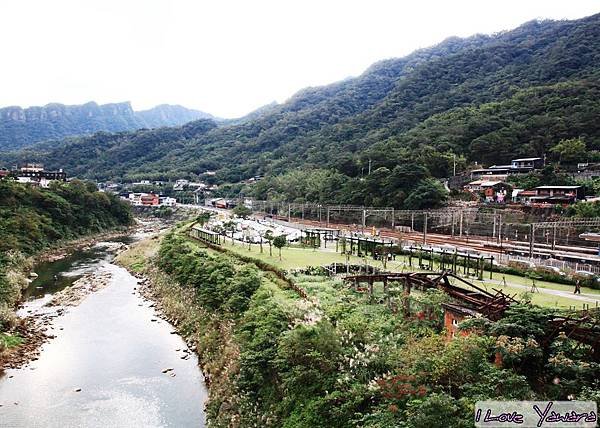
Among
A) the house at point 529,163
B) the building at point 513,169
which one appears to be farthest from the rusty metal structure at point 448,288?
the house at point 529,163

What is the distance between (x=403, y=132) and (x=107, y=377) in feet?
272

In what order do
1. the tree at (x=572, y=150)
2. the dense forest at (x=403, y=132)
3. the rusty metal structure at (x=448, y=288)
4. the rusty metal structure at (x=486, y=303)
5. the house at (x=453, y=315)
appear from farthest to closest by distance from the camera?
1. the dense forest at (x=403, y=132)
2. the tree at (x=572, y=150)
3. the house at (x=453, y=315)
4. the rusty metal structure at (x=448, y=288)
5. the rusty metal structure at (x=486, y=303)

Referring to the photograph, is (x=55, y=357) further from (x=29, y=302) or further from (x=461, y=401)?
(x=461, y=401)

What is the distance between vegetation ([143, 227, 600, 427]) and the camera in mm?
9664

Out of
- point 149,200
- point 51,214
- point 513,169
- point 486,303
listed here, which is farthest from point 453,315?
point 149,200

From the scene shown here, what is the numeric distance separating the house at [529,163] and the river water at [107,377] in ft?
150

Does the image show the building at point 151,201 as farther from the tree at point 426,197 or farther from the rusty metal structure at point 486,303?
the rusty metal structure at point 486,303

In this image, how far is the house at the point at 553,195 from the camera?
4144 cm

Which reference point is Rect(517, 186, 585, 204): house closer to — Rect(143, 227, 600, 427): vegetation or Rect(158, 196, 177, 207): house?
Rect(143, 227, 600, 427): vegetation

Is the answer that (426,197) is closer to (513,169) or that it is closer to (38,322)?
(513,169)

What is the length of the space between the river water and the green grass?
1529 mm

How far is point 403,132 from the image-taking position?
3679 inches

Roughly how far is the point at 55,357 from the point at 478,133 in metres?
62.3

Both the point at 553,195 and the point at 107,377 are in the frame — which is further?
the point at 553,195
